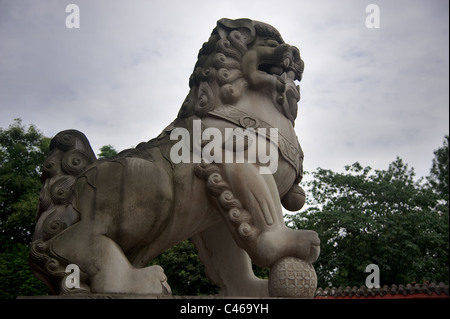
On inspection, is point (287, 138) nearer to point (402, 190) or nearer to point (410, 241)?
point (410, 241)

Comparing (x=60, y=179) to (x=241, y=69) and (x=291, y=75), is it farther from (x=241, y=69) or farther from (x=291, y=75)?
(x=291, y=75)

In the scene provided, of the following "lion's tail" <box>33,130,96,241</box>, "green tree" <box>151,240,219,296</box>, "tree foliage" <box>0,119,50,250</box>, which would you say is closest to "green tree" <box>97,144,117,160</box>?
"tree foliage" <box>0,119,50,250</box>

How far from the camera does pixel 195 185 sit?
3.32 metres

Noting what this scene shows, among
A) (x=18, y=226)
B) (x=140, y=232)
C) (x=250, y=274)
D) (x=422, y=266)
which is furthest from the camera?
(x=18, y=226)

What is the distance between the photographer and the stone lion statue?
10.2 feet

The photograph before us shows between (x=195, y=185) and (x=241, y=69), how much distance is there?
41.3 inches

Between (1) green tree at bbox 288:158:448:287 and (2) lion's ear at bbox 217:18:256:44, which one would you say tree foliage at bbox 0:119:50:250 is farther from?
(2) lion's ear at bbox 217:18:256:44

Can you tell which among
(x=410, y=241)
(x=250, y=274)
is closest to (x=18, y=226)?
(x=410, y=241)

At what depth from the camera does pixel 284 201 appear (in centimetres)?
380

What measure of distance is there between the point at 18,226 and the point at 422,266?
14.1 meters

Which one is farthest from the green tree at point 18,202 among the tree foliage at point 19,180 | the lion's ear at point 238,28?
the lion's ear at point 238,28

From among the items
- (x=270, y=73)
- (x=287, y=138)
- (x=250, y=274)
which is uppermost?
(x=270, y=73)

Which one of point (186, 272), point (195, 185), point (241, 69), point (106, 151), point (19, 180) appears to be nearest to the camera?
point (195, 185)

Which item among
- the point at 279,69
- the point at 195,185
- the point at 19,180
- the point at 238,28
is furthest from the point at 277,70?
the point at 19,180
